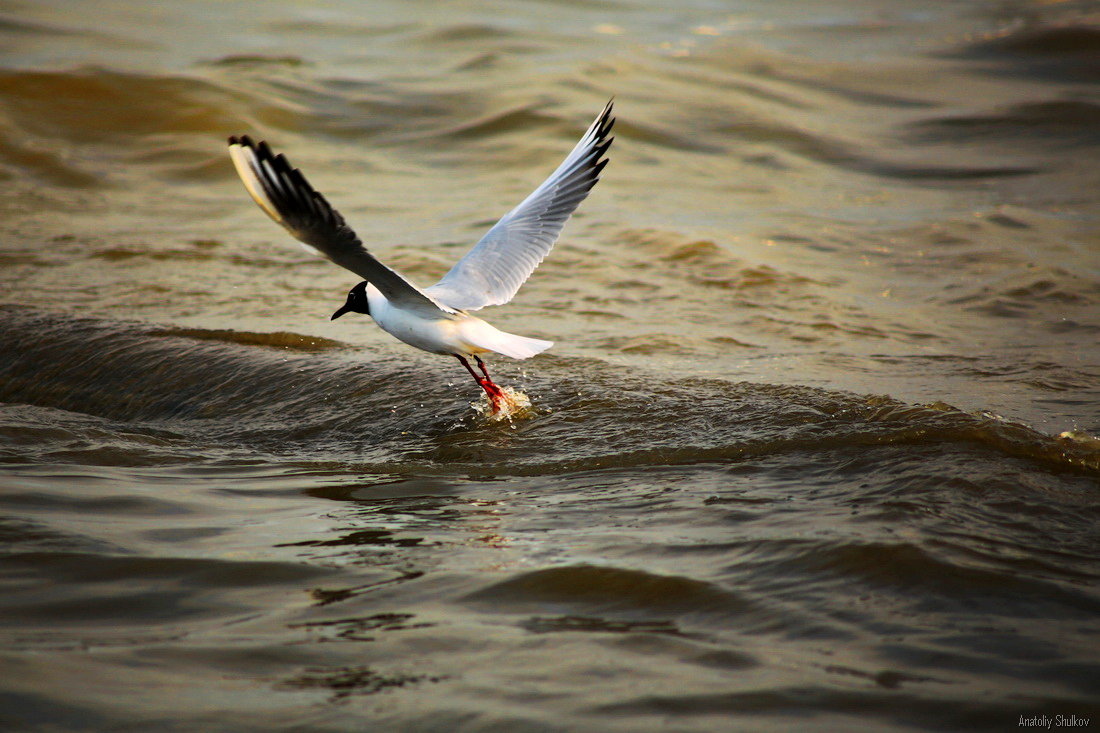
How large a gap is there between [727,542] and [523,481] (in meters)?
1.16

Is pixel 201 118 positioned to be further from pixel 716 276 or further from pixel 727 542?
pixel 727 542

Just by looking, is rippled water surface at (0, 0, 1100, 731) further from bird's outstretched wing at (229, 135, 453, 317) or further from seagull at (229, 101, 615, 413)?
bird's outstretched wing at (229, 135, 453, 317)

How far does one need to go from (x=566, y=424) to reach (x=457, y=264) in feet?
4.07

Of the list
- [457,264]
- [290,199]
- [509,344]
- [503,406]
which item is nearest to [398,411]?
[503,406]

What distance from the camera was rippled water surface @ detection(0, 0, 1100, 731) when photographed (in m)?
3.12

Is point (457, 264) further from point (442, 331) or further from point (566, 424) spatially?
point (566, 424)

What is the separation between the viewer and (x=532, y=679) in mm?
3072

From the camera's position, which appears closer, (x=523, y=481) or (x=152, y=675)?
(x=152, y=675)

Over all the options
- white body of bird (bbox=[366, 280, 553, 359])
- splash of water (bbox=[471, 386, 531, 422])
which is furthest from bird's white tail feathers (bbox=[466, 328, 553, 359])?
splash of water (bbox=[471, 386, 531, 422])

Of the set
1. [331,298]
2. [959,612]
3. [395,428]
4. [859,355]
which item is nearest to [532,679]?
[959,612]

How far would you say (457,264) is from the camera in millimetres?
6133

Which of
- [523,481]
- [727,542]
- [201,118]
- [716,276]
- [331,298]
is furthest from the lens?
[201,118]

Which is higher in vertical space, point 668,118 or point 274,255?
point 668,118

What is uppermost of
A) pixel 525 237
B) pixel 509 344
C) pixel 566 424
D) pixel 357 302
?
pixel 525 237
